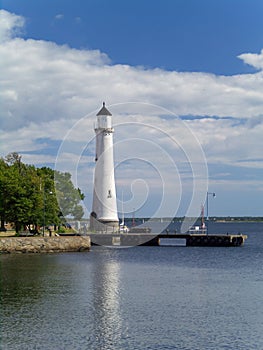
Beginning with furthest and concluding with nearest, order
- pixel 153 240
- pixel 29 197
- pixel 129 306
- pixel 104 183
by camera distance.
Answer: pixel 153 240
pixel 104 183
pixel 29 197
pixel 129 306

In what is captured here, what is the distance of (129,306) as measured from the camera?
39531mm

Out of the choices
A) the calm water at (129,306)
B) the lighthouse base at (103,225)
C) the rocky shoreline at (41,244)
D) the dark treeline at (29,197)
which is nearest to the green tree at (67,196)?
the dark treeline at (29,197)

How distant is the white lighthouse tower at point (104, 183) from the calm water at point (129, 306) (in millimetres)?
29013

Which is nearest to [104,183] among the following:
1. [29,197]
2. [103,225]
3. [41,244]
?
[103,225]

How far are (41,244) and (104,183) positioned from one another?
724 inches

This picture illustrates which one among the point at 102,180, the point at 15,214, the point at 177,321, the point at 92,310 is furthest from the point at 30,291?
the point at 102,180

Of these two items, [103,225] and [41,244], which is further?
[103,225]

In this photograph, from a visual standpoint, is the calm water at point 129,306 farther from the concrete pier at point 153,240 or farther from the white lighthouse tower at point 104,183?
the concrete pier at point 153,240

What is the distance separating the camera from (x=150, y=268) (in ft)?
214

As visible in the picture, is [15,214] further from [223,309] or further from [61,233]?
[223,309]

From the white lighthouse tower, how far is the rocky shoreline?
34.4ft

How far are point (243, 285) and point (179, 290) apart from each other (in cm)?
682

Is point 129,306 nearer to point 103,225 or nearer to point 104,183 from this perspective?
point 104,183

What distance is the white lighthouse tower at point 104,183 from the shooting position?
96500 mm
